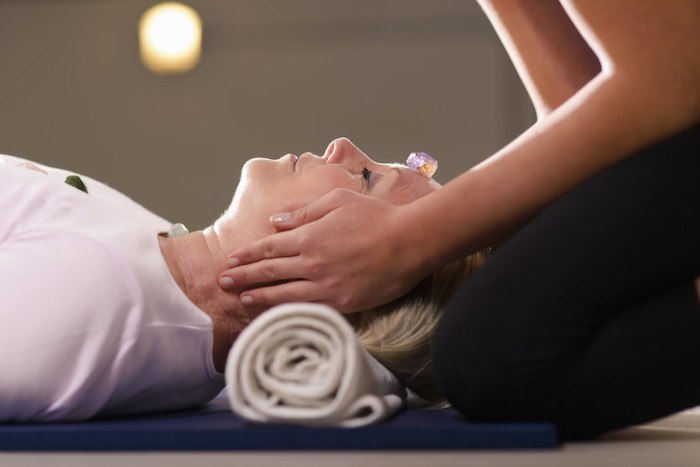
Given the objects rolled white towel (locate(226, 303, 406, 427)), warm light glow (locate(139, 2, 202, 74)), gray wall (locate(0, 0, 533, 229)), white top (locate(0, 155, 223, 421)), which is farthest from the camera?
warm light glow (locate(139, 2, 202, 74))

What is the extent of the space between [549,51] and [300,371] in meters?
0.82

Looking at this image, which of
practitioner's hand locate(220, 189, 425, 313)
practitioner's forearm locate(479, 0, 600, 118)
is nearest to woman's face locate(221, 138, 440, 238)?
practitioner's hand locate(220, 189, 425, 313)

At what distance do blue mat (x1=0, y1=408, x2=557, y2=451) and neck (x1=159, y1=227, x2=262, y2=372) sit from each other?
32cm

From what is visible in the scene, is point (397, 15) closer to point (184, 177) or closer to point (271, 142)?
point (271, 142)

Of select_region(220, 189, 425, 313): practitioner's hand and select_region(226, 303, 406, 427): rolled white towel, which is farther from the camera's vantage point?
select_region(220, 189, 425, 313): practitioner's hand

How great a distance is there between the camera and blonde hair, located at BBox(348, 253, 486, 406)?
5.08ft

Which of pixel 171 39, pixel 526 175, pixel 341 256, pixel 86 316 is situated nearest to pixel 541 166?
pixel 526 175

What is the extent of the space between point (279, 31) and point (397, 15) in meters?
0.51

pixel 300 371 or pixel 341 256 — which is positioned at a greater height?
pixel 341 256

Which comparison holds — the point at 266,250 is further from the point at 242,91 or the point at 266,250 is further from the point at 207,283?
the point at 242,91

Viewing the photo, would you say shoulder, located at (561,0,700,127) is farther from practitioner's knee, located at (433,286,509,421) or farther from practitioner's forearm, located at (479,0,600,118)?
practitioner's forearm, located at (479,0,600,118)

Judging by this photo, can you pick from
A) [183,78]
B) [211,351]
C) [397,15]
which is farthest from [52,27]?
[211,351]

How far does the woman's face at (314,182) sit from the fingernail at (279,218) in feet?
0.14

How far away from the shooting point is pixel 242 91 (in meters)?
4.32
